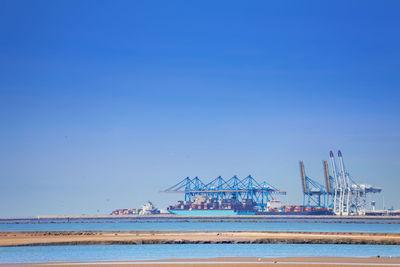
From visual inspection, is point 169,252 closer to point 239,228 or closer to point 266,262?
point 266,262

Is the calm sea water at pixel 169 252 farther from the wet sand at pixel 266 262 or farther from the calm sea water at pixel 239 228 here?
the calm sea water at pixel 239 228

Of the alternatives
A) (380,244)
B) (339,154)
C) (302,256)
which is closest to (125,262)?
(302,256)

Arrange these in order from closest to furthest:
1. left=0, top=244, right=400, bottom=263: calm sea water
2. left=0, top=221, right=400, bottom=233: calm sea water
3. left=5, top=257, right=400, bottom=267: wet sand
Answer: left=5, top=257, right=400, bottom=267: wet sand, left=0, top=244, right=400, bottom=263: calm sea water, left=0, top=221, right=400, bottom=233: calm sea water

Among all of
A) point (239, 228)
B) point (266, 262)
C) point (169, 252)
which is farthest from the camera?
point (239, 228)

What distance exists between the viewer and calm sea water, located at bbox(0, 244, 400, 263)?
35.4 m

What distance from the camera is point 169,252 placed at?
3891cm

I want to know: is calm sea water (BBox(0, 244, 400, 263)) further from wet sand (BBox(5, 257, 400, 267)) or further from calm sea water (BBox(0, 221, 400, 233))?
calm sea water (BBox(0, 221, 400, 233))

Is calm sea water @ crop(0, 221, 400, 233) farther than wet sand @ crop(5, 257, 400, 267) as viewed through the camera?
Yes

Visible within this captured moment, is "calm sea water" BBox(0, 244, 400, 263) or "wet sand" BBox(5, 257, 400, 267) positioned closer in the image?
"wet sand" BBox(5, 257, 400, 267)

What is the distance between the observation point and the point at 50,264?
31.2 metres

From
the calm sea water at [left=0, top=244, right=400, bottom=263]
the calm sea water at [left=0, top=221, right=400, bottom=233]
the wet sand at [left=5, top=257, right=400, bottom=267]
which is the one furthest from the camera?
the calm sea water at [left=0, top=221, right=400, bottom=233]

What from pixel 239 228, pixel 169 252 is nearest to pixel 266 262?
pixel 169 252

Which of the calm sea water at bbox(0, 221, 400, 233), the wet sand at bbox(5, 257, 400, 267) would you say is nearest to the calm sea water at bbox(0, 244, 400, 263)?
the wet sand at bbox(5, 257, 400, 267)

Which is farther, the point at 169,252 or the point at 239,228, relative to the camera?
the point at 239,228
